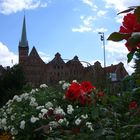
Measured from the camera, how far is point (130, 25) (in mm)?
1838

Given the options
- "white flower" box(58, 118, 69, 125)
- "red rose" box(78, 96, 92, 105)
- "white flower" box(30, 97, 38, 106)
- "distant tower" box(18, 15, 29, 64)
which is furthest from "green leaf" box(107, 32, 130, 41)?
"distant tower" box(18, 15, 29, 64)

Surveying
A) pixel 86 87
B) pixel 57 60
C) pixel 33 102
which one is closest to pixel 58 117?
pixel 33 102

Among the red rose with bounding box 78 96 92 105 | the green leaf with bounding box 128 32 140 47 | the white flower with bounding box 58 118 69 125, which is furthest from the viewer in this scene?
the white flower with bounding box 58 118 69 125

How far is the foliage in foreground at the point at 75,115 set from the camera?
3091 millimetres

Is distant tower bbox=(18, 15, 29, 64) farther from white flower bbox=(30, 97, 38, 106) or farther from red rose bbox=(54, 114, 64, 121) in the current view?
red rose bbox=(54, 114, 64, 121)

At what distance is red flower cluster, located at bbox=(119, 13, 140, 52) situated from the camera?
1804 millimetres

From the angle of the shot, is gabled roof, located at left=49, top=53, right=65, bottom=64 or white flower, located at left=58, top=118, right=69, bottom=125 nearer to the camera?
white flower, located at left=58, top=118, right=69, bottom=125

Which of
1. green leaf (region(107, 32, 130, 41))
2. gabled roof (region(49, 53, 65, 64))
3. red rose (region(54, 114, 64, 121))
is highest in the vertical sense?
gabled roof (region(49, 53, 65, 64))

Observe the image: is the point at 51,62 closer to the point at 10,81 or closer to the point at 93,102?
the point at 10,81

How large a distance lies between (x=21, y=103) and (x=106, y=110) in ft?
15.8

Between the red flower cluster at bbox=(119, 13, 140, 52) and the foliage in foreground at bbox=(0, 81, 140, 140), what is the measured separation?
48 cm

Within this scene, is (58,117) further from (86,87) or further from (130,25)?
(130,25)

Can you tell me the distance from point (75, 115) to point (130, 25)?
12.9ft

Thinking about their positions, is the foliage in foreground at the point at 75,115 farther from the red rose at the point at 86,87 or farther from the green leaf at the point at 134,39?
the green leaf at the point at 134,39
